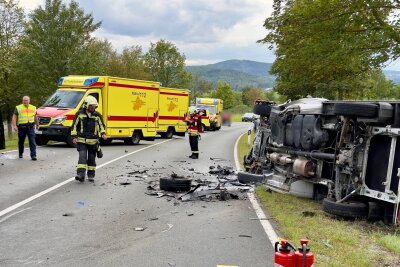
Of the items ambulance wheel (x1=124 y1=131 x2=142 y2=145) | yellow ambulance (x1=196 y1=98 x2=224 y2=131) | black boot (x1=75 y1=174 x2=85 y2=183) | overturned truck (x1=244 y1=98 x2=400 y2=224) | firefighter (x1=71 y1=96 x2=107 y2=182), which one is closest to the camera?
overturned truck (x1=244 y1=98 x2=400 y2=224)

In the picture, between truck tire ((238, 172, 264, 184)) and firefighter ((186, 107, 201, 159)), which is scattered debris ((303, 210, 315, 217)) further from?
firefighter ((186, 107, 201, 159))

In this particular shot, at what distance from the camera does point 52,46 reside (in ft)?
101

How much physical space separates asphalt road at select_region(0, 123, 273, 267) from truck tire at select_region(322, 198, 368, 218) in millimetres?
1160

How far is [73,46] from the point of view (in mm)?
31094

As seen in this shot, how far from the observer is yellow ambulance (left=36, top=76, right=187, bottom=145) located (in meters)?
17.2

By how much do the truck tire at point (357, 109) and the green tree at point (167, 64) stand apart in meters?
52.2

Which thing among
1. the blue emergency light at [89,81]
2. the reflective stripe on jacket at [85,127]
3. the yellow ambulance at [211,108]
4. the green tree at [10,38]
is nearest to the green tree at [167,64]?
the yellow ambulance at [211,108]

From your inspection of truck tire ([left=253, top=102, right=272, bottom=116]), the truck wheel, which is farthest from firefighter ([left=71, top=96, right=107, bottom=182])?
the truck wheel

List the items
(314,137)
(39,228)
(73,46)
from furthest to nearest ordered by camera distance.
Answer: (73,46) < (314,137) < (39,228)

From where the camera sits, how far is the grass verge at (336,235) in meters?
4.84

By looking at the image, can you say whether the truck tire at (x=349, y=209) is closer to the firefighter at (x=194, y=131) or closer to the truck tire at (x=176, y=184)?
the truck tire at (x=176, y=184)

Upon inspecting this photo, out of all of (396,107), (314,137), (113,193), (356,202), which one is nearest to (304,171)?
(314,137)

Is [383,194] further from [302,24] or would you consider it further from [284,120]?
[302,24]

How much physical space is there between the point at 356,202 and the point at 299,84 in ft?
62.2
